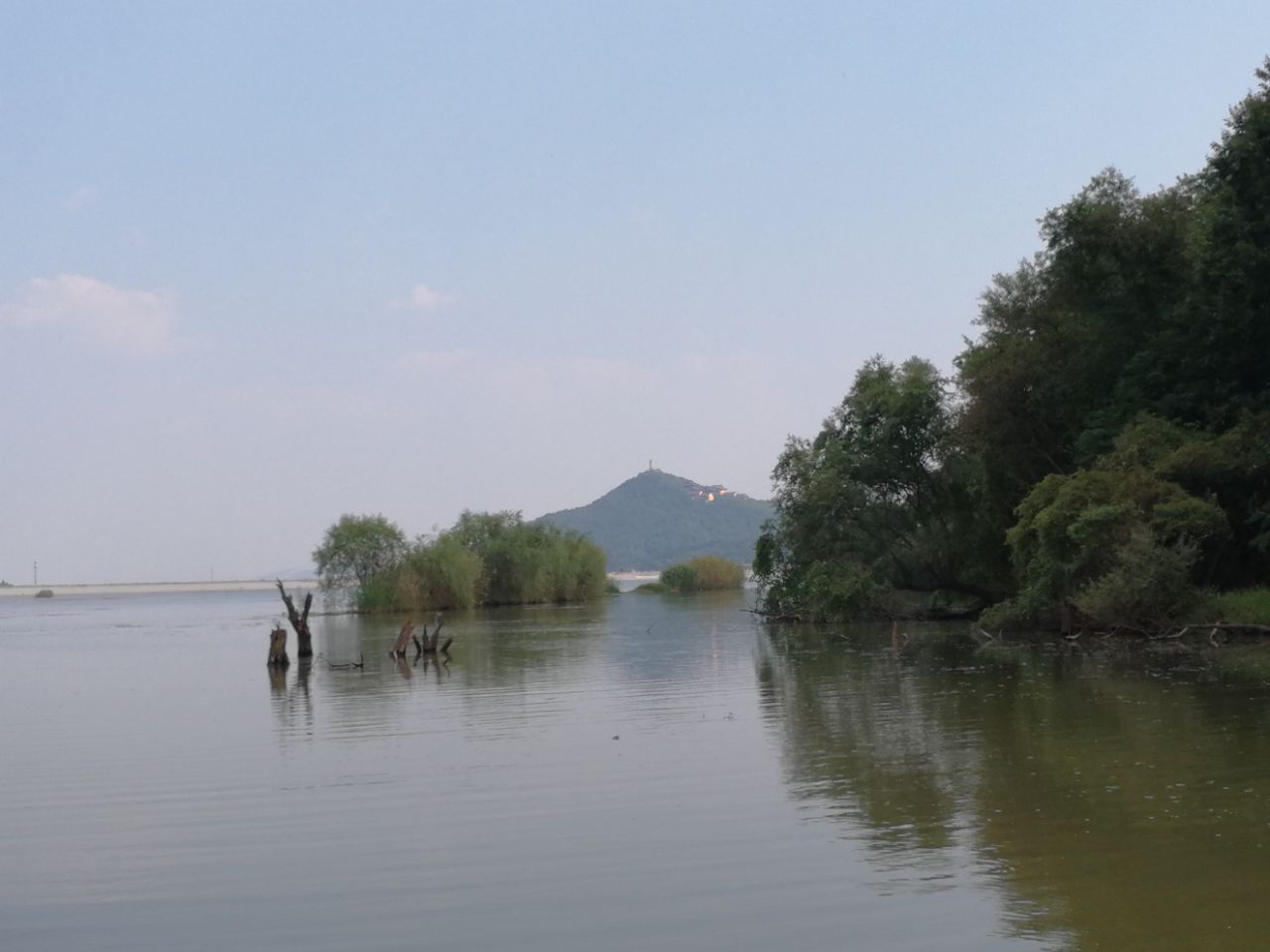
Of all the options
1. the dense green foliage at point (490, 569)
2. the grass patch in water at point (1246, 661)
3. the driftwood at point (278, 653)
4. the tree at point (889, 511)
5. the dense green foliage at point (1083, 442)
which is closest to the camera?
the grass patch in water at point (1246, 661)

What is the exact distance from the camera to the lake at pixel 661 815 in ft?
29.9

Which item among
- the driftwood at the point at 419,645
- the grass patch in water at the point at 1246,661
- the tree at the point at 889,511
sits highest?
the tree at the point at 889,511

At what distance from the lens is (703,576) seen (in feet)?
362

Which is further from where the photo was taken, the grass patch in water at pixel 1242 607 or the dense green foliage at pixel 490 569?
the dense green foliage at pixel 490 569

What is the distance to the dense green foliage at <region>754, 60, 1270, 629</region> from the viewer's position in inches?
1267

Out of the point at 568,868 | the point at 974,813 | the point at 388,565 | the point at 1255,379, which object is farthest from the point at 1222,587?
the point at 388,565

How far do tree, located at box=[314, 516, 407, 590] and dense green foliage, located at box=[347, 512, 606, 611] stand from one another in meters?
2.82

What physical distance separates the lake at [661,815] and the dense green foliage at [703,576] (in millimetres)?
81879

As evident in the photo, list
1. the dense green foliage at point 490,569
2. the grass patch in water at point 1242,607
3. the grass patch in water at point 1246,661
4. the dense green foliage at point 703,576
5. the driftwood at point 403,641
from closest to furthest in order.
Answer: the grass patch in water at point 1246,661, the grass patch in water at point 1242,607, the driftwood at point 403,641, the dense green foliage at point 490,569, the dense green foliage at point 703,576

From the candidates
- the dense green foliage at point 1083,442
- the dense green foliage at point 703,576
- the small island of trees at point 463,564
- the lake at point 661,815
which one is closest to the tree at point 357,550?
the small island of trees at point 463,564

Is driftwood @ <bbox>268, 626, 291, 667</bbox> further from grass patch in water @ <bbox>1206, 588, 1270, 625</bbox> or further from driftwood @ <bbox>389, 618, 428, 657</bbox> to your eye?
grass patch in water @ <bbox>1206, 588, 1270, 625</bbox>

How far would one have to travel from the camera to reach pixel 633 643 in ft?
137

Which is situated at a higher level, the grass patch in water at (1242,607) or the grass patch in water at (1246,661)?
the grass patch in water at (1242,607)

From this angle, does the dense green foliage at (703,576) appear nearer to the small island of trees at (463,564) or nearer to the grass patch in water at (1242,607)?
the small island of trees at (463,564)
